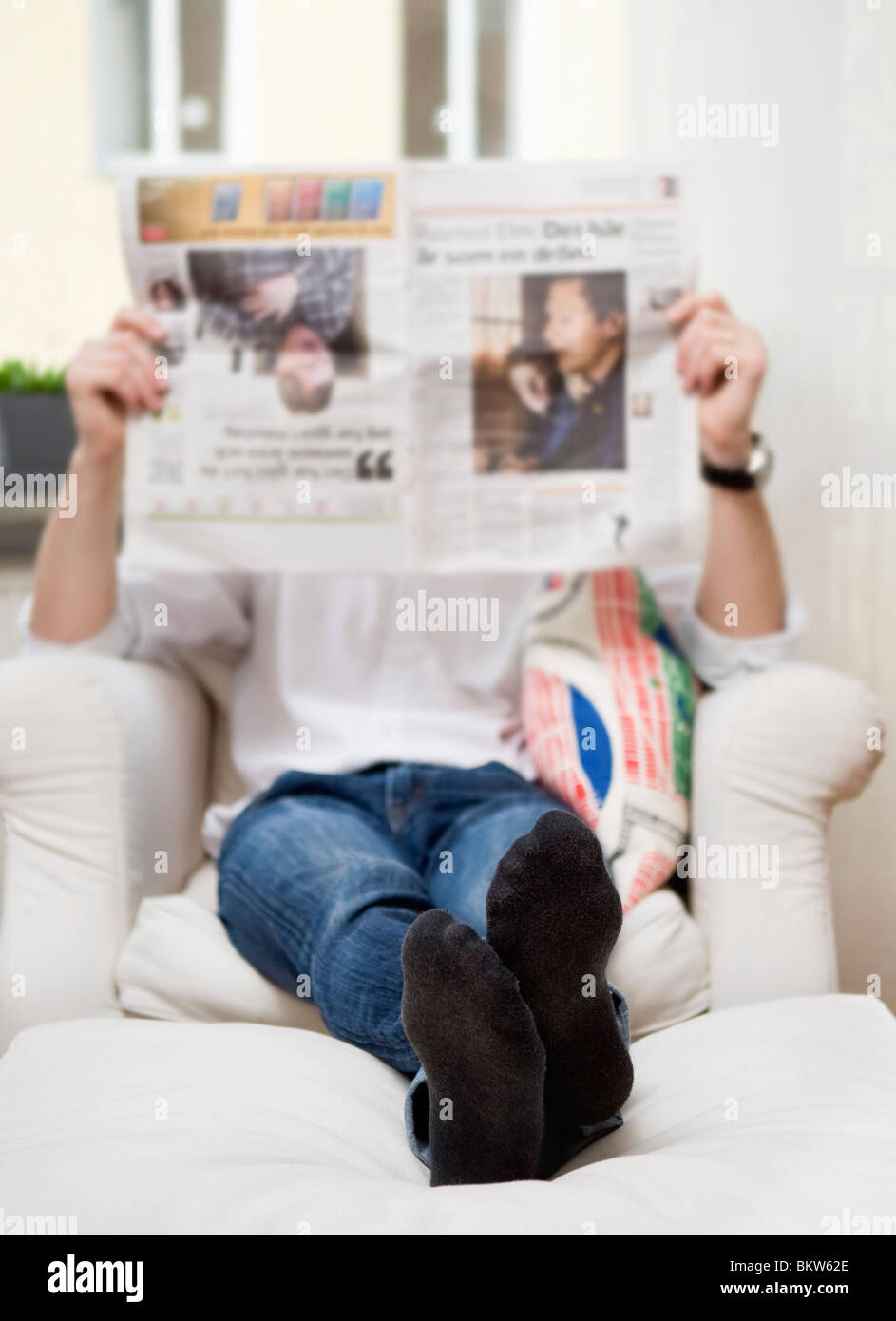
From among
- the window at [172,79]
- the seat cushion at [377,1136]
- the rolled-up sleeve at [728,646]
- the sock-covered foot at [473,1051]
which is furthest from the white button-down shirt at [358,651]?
the window at [172,79]

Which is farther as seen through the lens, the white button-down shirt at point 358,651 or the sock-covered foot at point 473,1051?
the white button-down shirt at point 358,651

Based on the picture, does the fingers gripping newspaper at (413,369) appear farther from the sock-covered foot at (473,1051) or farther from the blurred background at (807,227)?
the sock-covered foot at (473,1051)

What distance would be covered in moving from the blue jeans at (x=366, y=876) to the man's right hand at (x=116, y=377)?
36 cm

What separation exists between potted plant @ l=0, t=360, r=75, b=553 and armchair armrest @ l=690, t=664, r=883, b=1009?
948 millimetres

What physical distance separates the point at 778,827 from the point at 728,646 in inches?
8.4

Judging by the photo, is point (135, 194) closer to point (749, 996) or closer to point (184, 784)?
point (184, 784)

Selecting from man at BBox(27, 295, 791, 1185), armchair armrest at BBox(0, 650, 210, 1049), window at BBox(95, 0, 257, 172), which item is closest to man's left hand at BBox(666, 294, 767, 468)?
man at BBox(27, 295, 791, 1185)

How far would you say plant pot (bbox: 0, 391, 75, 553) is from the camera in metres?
1.53

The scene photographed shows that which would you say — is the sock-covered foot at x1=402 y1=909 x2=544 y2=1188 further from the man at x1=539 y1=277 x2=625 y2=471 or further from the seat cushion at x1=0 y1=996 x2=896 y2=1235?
the man at x1=539 y1=277 x2=625 y2=471

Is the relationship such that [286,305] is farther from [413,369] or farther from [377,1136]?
[377,1136]

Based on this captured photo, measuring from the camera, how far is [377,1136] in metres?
0.75

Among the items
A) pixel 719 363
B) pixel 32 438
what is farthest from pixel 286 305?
pixel 32 438

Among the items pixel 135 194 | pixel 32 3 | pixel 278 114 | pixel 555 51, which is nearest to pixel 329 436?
pixel 135 194

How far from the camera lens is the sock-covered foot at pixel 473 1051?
0.66 metres
